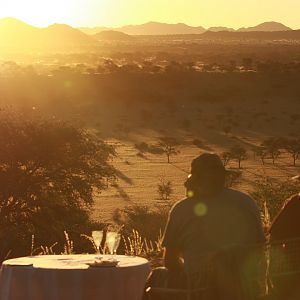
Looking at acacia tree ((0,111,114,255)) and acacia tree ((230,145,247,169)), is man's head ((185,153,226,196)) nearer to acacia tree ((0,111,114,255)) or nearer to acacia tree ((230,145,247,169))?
acacia tree ((0,111,114,255))

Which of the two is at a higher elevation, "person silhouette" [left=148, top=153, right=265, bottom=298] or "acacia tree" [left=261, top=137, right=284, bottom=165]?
"person silhouette" [left=148, top=153, right=265, bottom=298]

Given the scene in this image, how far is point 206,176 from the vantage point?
625 centimetres

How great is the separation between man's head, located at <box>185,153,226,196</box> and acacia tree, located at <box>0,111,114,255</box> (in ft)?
64.6

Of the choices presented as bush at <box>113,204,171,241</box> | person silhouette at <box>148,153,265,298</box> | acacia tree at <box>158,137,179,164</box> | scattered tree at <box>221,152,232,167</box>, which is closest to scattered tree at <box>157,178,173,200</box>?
bush at <box>113,204,171,241</box>

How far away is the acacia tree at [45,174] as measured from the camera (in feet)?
88.3

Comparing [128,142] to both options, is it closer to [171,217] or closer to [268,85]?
[268,85]

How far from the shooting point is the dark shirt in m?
6.25

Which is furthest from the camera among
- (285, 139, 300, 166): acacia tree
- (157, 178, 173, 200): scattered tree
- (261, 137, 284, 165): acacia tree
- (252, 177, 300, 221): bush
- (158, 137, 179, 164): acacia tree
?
(158, 137, 179, 164): acacia tree

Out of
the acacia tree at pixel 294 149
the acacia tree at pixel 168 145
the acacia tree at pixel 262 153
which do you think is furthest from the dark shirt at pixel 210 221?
the acacia tree at pixel 168 145

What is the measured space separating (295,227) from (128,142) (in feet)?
158

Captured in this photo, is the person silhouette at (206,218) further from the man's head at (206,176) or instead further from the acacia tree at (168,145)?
the acacia tree at (168,145)

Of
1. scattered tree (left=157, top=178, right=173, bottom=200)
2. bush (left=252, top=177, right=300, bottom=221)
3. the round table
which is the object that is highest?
the round table

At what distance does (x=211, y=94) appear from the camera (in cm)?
7306

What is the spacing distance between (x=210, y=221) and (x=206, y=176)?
0.28 m
